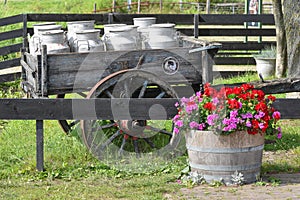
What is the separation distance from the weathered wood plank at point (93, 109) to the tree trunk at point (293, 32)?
3.51m

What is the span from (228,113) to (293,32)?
14.5 ft

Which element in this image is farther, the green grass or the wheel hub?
the wheel hub

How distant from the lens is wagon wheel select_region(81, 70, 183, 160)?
6.85 meters

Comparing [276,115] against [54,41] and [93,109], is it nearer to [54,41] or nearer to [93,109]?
[93,109]

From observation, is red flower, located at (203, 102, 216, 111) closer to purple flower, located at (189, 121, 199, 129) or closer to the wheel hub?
purple flower, located at (189, 121, 199, 129)

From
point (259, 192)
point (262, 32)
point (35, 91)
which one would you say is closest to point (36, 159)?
point (35, 91)

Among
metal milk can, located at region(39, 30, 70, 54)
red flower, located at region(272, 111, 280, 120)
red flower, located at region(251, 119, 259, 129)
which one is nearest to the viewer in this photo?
red flower, located at region(251, 119, 259, 129)

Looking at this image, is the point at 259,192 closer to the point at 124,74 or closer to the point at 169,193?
the point at 169,193

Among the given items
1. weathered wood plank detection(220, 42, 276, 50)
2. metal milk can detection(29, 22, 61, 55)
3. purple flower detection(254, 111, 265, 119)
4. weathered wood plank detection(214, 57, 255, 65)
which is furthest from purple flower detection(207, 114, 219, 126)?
weathered wood plank detection(214, 57, 255, 65)

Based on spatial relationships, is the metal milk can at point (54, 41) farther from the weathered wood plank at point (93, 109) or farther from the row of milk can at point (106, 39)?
the weathered wood plank at point (93, 109)

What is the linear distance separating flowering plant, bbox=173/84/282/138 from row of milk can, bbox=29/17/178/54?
1.46m

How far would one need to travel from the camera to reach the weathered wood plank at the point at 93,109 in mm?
6430

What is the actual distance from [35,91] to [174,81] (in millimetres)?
1566

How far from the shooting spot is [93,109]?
255 inches
